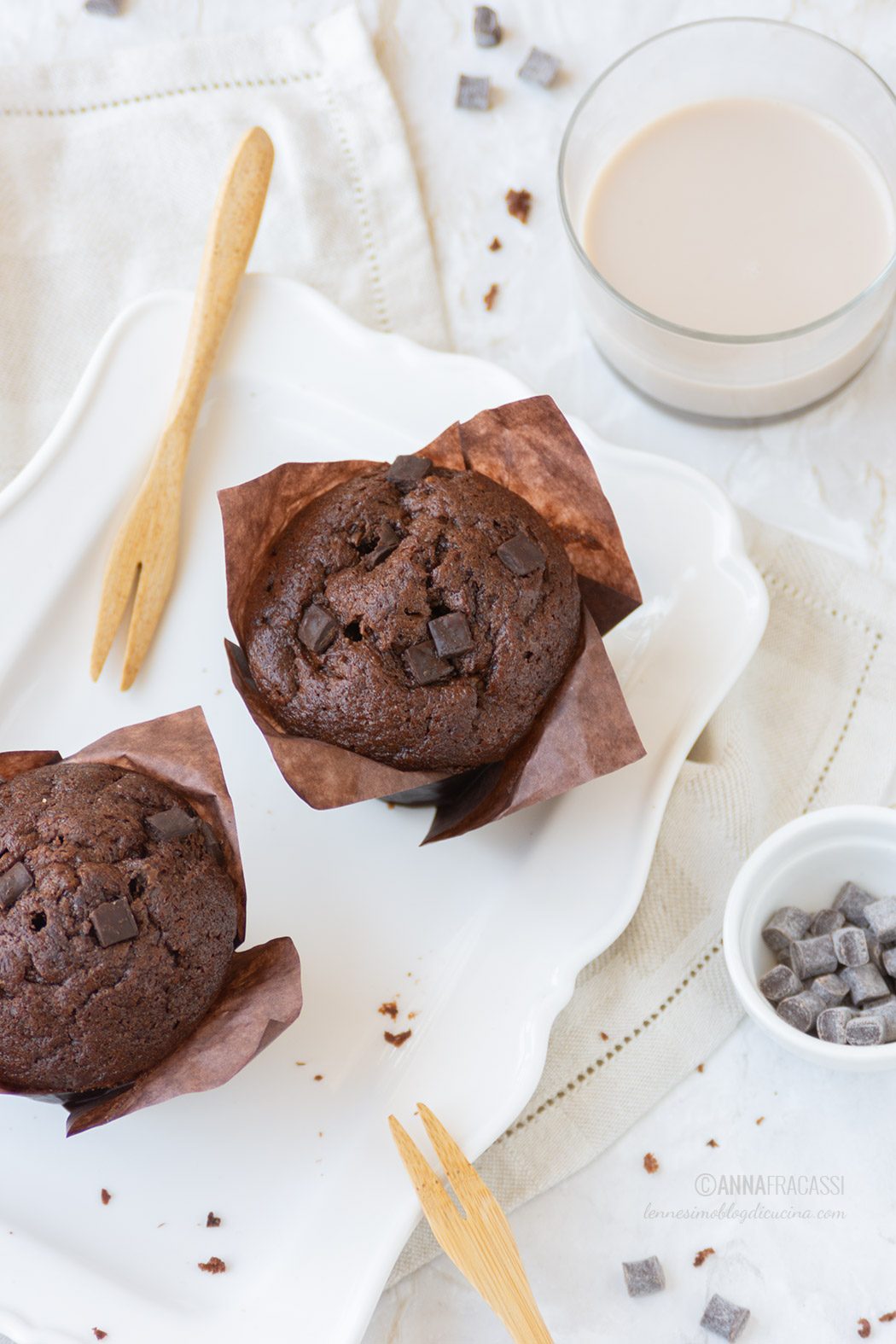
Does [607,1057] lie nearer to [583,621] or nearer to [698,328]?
[583,621]

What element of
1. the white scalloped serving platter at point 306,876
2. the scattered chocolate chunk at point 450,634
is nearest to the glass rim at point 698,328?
the white scalloped serving platter at point 306,876

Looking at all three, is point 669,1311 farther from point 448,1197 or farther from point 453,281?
point 453,281

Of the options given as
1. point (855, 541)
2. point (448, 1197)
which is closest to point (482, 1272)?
point (448, 1197)

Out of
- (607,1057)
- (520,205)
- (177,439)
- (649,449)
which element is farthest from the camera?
(520,205)

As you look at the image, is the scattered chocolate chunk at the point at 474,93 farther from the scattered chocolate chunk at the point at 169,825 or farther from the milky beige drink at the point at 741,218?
the scattered chocolate chunk at the point at 169,825

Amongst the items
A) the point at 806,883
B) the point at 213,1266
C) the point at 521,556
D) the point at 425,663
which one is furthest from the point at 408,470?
the point at 213,1266
